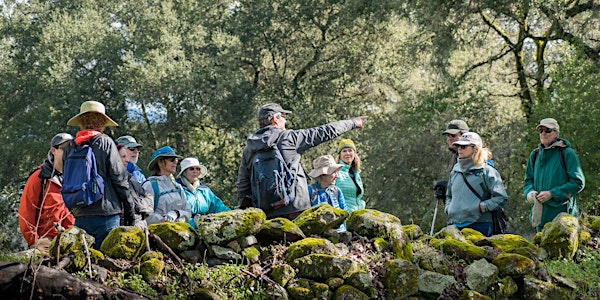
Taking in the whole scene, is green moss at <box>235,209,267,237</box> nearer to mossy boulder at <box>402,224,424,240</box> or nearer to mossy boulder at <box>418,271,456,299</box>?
mossy boulder at <box>418,271,456,299</box>

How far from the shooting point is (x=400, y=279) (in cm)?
629

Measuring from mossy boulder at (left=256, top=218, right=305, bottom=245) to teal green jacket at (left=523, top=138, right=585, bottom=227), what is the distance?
11.7ft

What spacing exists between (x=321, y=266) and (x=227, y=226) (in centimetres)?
79

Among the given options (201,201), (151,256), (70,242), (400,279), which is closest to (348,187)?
(201,201)

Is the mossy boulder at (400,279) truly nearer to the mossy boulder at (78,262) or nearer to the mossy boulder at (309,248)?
the mossy boulder at (309,248)

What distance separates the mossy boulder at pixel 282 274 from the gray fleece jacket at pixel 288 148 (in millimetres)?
1469

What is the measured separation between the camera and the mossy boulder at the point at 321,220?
6.61m

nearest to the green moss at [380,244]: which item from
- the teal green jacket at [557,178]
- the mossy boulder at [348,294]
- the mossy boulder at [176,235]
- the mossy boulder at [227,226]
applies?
the mossy boulder at [348,294]

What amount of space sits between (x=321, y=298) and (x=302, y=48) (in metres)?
23.0

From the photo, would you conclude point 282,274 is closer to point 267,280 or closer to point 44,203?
point 267,280

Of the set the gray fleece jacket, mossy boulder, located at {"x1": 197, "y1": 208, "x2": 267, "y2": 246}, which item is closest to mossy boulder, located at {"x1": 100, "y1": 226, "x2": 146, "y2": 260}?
mossy boulder, located at {"x1": 197, "y1": 208, "x2": 267, "y2": 246}

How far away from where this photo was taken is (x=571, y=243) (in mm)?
7699

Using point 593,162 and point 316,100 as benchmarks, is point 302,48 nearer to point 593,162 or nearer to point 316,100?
point 316,100

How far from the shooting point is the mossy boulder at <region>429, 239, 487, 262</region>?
6996 millimetres
